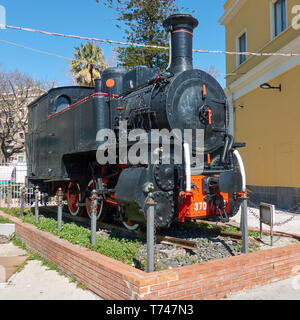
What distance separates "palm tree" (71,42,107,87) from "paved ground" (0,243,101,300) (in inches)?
662

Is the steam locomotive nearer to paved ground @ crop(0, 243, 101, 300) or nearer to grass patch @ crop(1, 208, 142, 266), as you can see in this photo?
grass patch @ crop(1, 208, 142, 266)

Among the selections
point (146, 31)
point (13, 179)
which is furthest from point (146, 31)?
point (13, 179)

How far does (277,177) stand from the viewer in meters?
11.9

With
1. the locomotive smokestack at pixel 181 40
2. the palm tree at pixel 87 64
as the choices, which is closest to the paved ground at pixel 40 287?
the locomotive smokestack at pixel 181 40

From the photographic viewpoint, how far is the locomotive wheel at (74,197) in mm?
8472

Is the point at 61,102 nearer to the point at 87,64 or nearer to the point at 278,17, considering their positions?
the point at 278,17

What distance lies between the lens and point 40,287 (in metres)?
4.38

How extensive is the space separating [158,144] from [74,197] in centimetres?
431

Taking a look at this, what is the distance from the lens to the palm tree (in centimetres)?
2061

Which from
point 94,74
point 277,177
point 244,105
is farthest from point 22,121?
point 277,177

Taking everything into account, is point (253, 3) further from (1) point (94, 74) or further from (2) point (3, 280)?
(2) point (3, 280)

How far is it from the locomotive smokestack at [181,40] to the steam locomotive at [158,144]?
0.06ft

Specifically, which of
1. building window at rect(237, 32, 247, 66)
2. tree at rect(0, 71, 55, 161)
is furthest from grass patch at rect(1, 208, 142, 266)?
tree at rect(0, 71, 55, 161)

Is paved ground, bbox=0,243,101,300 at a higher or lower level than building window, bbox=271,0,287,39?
lower
